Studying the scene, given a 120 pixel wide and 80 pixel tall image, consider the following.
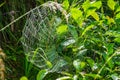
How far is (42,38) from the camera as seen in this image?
204cm

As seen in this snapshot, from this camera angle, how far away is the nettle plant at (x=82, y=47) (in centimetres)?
170

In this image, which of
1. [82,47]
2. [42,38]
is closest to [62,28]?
[82,47]

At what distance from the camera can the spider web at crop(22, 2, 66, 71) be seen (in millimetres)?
1889

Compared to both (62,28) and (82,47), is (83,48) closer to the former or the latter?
(82,47)

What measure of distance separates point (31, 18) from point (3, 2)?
0.71 ft

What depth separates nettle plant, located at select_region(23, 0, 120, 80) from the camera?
66.9 inches

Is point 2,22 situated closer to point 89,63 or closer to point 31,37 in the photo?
point 31,37

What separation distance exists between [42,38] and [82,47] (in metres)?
0.33

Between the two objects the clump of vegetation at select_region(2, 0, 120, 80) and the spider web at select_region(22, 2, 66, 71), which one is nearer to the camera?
the clump of vegetation at select_region(2, 0, 120, 80)

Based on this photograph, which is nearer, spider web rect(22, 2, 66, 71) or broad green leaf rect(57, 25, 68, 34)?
broad green leaf rect(57, 25, 68, 34)

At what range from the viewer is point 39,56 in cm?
203

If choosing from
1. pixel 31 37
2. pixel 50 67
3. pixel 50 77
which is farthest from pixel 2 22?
pixel 50 67

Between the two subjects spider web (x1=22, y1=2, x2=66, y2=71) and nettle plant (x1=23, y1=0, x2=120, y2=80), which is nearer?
nettle plant (x1=23, y1=0, x2=120, y2=80)

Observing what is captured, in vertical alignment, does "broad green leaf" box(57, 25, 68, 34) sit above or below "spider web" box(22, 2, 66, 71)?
below
